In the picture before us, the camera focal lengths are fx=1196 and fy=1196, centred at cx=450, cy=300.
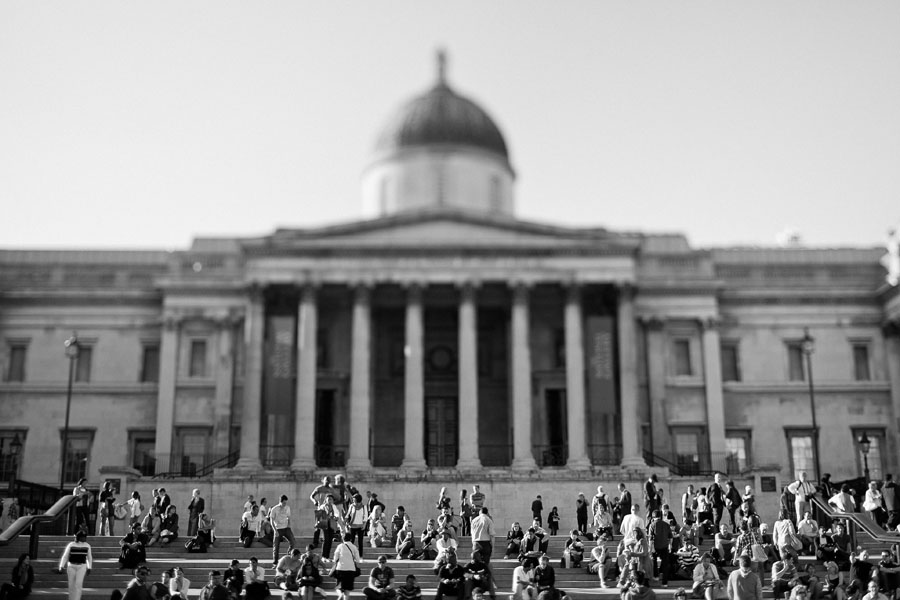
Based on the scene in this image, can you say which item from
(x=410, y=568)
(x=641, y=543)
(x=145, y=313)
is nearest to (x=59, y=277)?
(x=145, y=313)

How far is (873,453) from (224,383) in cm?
2678

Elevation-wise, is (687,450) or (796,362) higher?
(796,362)

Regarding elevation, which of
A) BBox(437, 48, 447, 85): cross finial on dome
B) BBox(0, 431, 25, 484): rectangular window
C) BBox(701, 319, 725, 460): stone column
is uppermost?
BBox(437, 48, 447, 85): cross finial on dome

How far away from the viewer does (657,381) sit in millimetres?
48781

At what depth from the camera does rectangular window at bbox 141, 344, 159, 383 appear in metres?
50.5

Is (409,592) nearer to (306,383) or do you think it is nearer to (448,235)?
(306,383)

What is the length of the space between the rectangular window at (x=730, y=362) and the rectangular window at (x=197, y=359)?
71.4 feet

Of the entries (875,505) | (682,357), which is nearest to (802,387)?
(682,357)

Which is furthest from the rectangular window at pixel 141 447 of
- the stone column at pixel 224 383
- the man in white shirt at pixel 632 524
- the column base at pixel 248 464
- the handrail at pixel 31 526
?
the man in white shirt at pixel 632 524

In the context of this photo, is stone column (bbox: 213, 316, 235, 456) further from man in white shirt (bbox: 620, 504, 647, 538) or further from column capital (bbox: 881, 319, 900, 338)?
column capital (bbox: 881, 319, 900, 338)

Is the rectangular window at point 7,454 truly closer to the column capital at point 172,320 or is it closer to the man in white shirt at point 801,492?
the column capital at point 172,320

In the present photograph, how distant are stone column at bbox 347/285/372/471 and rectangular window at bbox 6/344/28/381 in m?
14.8

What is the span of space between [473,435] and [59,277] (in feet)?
66.8

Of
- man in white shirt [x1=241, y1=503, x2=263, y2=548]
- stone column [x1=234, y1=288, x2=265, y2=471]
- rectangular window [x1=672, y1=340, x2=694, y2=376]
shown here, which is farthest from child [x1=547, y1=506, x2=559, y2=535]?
rectangular window [x1=672, y1=340, x2=694, y2=376]
